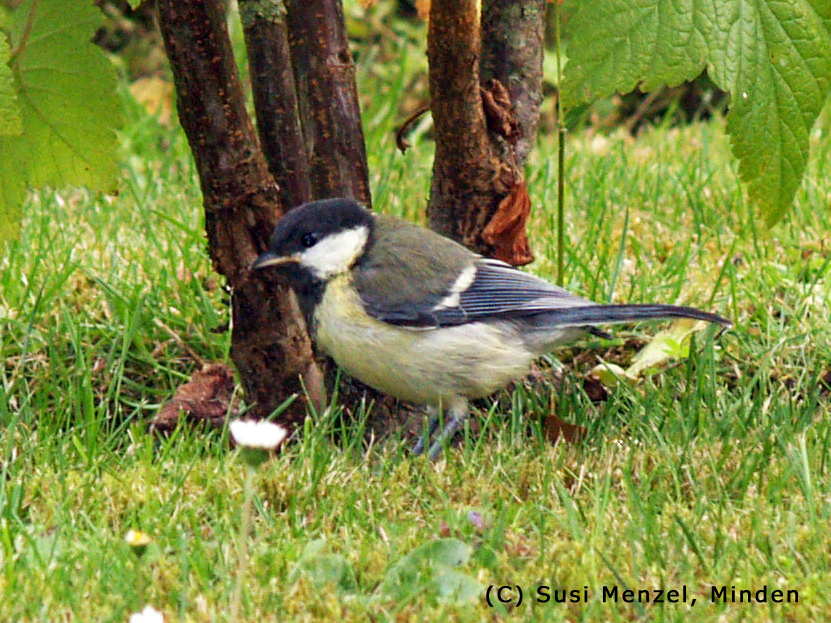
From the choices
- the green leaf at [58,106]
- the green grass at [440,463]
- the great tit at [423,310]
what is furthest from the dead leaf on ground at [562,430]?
the green leaf at [58,106]

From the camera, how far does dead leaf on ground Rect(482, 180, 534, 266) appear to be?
3.17 metres

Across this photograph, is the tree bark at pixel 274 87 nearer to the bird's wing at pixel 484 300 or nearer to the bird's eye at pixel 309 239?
the bird's eye at pixel 309 239

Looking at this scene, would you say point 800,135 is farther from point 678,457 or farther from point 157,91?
point 157,91

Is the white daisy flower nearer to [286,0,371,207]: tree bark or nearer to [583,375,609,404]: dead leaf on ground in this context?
[286,0,371,207]: tree bark

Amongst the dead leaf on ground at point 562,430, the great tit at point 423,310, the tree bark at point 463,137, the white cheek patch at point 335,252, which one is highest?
the tree bark at point 463,137

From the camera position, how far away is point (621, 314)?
3.04 m

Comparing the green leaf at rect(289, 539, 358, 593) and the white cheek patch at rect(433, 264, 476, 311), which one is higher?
the white cheek patch at rect(433, 264, 476, 311)

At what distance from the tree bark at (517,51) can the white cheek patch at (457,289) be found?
0.38 m

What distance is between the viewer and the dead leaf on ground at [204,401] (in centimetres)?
328

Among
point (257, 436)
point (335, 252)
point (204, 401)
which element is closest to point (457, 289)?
point (335, 252)

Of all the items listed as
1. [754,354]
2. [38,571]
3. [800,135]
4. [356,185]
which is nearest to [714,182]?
[754,354]

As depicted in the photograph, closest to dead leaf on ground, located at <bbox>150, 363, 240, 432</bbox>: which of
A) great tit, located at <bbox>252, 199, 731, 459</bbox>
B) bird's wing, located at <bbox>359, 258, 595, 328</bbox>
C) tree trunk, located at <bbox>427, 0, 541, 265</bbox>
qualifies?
great tit, located at <bbox>252, 199, 731, 459</bbox>

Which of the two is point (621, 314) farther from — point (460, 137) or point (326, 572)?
point (326, 572)

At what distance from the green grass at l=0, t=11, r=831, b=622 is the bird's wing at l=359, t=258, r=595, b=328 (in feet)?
1.06
